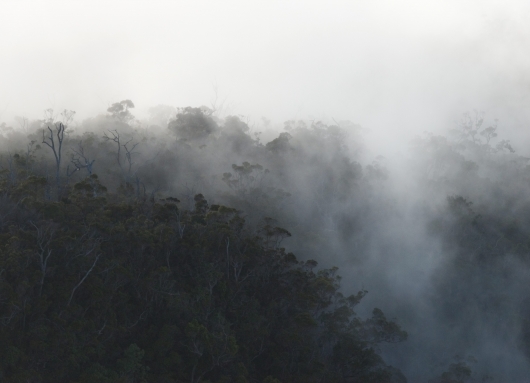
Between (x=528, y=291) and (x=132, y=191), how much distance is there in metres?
37.4

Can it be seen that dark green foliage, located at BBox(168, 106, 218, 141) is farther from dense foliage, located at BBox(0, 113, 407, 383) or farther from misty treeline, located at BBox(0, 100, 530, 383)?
dense foliage, located at BBox(0, 113, 407, 383)

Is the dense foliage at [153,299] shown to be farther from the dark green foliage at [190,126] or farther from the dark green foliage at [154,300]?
the dark green foliage at [190,126]

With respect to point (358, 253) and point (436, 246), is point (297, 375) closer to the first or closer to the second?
point (358, 253)

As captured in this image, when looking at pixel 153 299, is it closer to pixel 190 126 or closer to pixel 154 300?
pixel 154 300

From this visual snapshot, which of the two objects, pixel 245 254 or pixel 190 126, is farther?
pixel 190 126

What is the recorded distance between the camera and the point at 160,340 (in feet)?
79.0

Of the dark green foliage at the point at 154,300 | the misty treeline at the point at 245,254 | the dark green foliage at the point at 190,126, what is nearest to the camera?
the dark green foliage at the point at 154,300

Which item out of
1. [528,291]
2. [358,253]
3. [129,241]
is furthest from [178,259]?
[528,291]

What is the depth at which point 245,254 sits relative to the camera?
101ft

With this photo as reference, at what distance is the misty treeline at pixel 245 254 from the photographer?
23.2 metres

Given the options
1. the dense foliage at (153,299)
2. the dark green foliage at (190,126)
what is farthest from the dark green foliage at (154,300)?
the dark green foliage at (190,126)

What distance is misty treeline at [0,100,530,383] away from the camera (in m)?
23.2

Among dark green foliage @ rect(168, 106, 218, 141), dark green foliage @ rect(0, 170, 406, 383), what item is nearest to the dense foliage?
dark green foliage @ rect(0, 170, 406, 383)

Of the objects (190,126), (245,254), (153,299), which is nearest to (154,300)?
(153,299)
